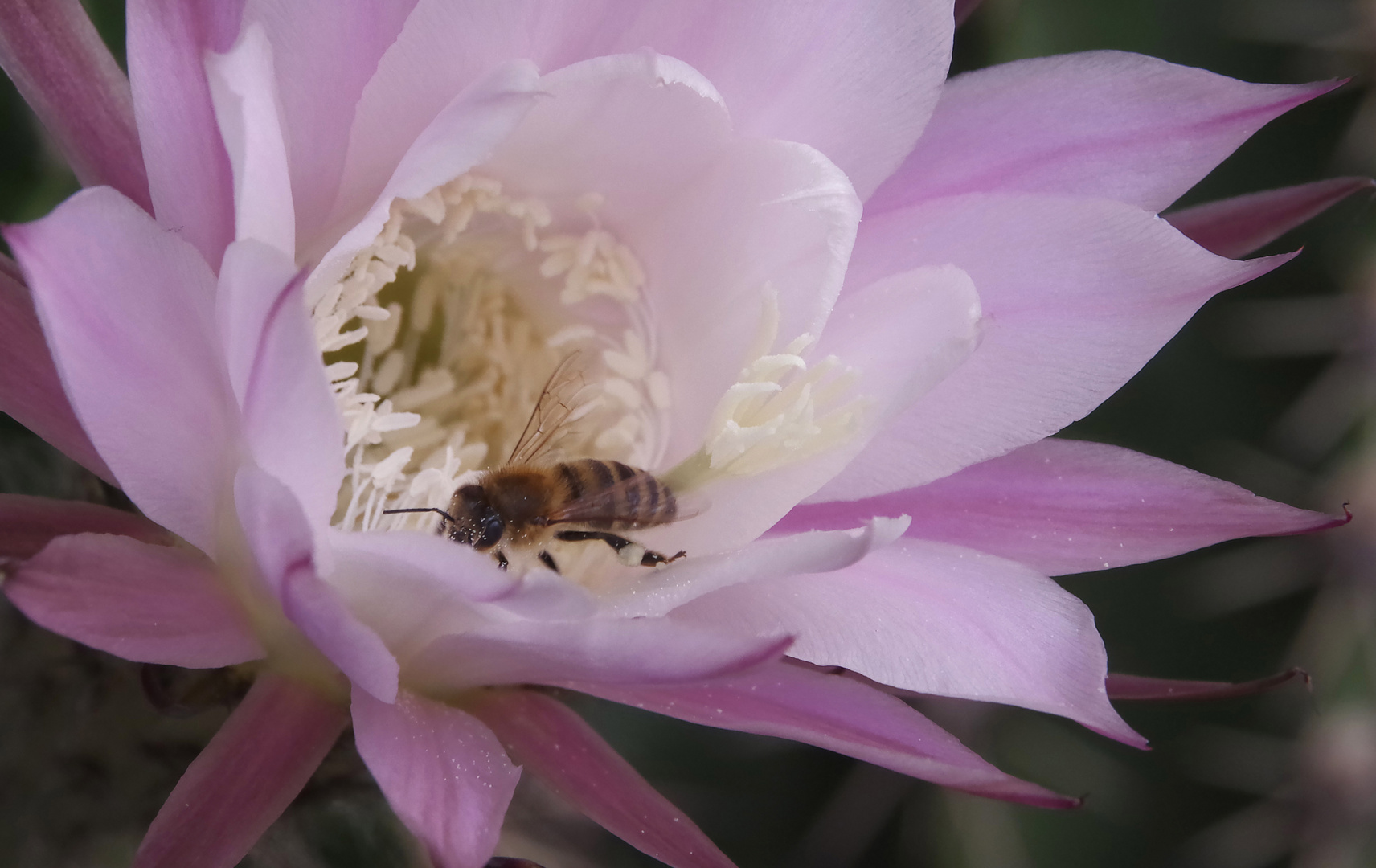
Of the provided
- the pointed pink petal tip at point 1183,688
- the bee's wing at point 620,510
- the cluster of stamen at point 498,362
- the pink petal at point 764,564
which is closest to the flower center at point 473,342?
the cluster of stamen at point 498,362

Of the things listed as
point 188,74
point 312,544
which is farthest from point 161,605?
point 188,74

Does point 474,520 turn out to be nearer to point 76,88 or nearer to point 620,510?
point 620,510

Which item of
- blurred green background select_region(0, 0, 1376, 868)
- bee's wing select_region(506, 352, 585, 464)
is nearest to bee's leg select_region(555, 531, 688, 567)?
bee's wing select_region(506, 352, 585, 464)

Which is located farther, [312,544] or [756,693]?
[756,693]

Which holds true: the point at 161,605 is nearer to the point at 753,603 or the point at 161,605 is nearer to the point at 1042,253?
the point at 753,603

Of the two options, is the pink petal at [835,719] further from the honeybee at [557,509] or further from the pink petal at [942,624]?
the honeybee at [557,509]

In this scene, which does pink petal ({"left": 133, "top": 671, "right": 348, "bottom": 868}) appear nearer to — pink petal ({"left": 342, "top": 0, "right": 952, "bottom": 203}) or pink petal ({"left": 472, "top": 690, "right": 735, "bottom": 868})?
pink petal ({"left": 472, "top": 690, "right": 735, "bottom": 868})
